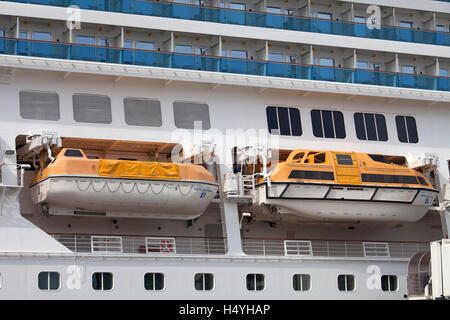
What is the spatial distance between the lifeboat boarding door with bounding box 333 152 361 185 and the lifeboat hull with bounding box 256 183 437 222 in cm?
25

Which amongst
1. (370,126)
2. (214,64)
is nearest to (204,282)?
(214,64)

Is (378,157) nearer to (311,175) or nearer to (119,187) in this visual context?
(311,175)

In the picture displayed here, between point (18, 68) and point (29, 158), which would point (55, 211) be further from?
point (18, 68)

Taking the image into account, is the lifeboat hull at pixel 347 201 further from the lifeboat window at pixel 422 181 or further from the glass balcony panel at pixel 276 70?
the glass balcony panel at pixel 276 70

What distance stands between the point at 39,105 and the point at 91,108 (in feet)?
5.16

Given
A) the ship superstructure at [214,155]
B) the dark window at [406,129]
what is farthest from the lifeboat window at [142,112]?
the dark window at [406,129]

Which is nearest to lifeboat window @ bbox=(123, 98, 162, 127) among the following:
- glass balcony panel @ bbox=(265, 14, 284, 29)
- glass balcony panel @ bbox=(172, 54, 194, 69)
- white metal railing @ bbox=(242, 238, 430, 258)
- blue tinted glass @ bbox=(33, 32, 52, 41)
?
glass balcony panel @ bbox=(172, 54, 194, 69)

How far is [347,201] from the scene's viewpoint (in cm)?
2848

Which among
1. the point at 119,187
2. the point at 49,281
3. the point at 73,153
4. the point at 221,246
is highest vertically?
the point at 73,153

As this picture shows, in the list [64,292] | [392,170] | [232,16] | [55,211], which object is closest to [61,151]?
[55,211]

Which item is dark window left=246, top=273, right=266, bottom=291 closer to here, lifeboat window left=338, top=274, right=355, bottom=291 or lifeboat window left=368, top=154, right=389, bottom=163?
lifeboat window left=338, top=274, right=355, bottom=291

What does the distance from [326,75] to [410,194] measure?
5.02 meters

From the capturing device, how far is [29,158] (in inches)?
1099

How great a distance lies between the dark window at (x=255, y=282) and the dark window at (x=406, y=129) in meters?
7.94
